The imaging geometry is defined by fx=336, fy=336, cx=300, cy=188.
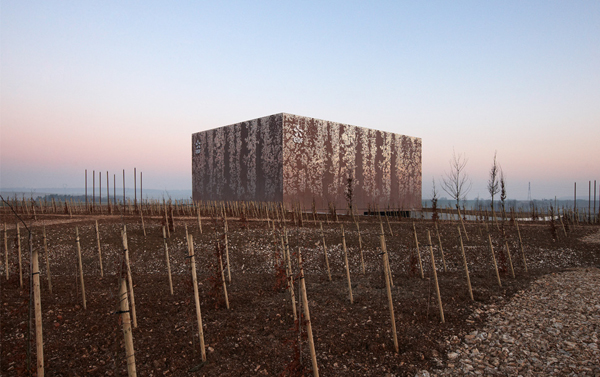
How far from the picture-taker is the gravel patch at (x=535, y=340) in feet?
10.6

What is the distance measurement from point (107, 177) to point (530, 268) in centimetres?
2453

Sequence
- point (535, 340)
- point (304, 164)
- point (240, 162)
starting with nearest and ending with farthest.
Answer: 1. point (535, 340)
2. point (304, 164)
3. point (240, 162)

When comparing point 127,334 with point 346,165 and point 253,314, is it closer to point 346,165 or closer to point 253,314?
point 253,314

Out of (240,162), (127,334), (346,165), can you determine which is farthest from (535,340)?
(240,162)

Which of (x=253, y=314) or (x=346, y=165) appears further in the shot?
(x=346, y=165)

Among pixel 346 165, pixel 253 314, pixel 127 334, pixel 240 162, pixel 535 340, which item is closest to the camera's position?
pixel 127 334

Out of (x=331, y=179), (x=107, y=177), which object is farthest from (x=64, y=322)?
(x=107, y=177)

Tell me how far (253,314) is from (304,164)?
13922 millimetres

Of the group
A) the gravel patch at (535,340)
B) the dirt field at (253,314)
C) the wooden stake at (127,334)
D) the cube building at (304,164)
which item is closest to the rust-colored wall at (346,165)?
the cube building at (304,164)

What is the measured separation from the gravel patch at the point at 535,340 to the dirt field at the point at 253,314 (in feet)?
0.68

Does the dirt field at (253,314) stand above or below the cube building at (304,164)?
below

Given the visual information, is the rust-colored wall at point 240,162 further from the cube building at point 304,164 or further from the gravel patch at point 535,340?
the gravel patch at point 535,340

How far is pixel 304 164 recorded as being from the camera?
18141 millimetres

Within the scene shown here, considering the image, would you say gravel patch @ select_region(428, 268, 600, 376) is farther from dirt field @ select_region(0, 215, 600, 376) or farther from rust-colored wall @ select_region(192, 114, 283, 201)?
rust-colored wall @ select_region(192, 114, 283, 201)
